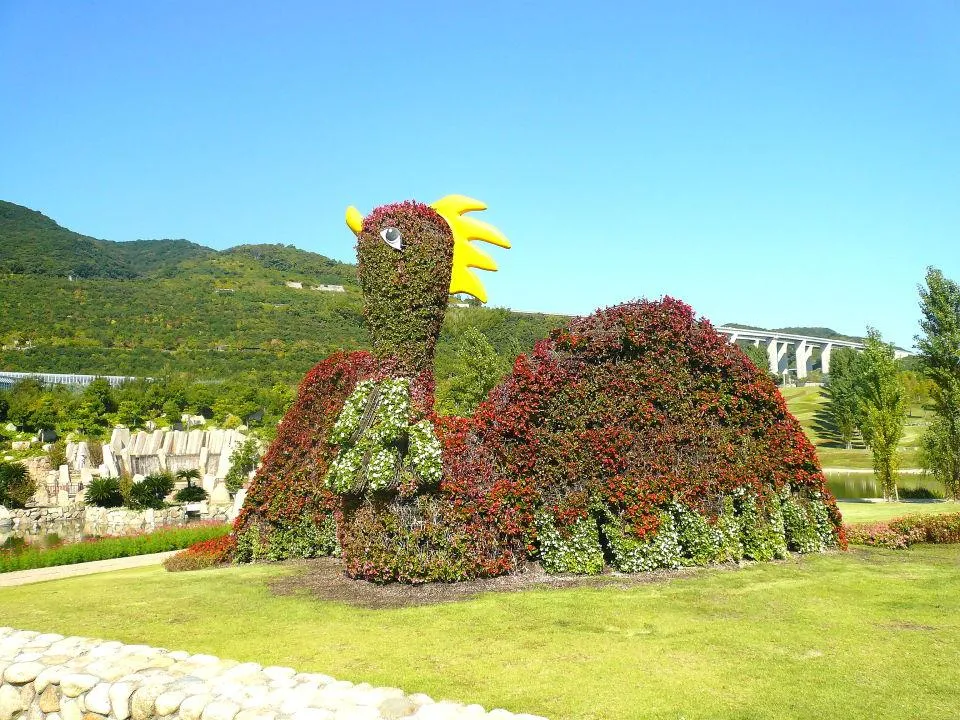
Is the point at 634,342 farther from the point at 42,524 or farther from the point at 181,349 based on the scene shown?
the point at 181,349

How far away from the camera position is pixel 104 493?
2556cm

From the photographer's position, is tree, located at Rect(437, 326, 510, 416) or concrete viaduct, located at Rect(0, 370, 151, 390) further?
concrete viaduct, located at Rect(0, 370, 151, 390)

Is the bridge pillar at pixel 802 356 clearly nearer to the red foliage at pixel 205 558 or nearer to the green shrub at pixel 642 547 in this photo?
the green shrub at pixel 642 547

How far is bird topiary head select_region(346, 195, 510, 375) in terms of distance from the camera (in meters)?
8.86

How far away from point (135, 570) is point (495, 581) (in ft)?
23.0

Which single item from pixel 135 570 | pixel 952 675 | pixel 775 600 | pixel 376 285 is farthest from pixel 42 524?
pixel 952 675

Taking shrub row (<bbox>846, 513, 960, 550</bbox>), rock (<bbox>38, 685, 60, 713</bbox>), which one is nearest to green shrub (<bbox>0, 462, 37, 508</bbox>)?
rock (<bbox>38, 685, 60, 713</bbox>)

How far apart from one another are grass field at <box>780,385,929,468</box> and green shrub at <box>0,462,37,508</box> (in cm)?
2935

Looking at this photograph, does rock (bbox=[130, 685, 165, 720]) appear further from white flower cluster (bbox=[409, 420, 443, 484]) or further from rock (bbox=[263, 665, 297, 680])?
white flower cluster (bbox=[409, 420, 443, 484])

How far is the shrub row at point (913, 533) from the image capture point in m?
9.85

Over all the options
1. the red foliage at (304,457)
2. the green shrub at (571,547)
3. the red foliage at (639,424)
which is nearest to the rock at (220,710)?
the red foliage at (639,424)

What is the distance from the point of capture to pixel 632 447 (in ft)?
28.6

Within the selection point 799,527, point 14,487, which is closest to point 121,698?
point 799,527

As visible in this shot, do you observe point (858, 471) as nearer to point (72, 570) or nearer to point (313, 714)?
point (72, 570)
